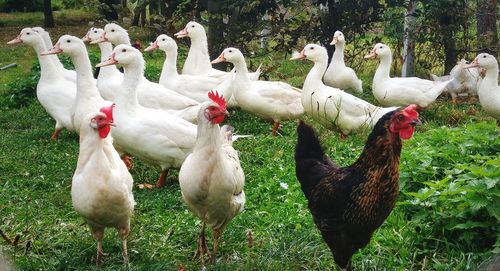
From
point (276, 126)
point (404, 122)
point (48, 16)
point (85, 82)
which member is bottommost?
point (48, 16)

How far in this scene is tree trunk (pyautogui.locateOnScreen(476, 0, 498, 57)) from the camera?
1163 centimetres

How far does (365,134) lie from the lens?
8492 mm

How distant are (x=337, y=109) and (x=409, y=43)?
183 inches

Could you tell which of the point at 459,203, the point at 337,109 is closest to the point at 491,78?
the point at 337,109

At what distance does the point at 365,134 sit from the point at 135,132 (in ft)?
10.2

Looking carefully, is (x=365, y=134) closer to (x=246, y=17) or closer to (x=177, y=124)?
(x=177, y=124)

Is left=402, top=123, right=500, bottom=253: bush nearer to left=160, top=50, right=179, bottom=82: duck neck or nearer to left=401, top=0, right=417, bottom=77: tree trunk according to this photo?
left=160, top=50, right=179, bottom=82: duck neck

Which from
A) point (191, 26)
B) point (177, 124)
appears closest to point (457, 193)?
point (177, 124)

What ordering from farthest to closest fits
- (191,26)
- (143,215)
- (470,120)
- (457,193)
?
1. (191,26)
2. (470,120)
3. (143,215)
4. (457,193)

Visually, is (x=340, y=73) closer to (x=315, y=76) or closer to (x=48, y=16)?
(x=315, y=76)

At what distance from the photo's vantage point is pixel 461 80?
11266mm

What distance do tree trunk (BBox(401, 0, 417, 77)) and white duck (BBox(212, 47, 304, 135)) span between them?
3571mm

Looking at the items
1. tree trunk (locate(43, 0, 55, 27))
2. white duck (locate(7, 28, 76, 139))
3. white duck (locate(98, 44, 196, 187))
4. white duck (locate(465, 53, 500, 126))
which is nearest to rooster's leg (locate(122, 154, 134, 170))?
white duck (locate(98, 44, 196, 187))

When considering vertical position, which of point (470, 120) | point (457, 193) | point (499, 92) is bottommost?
point (470, 120)
